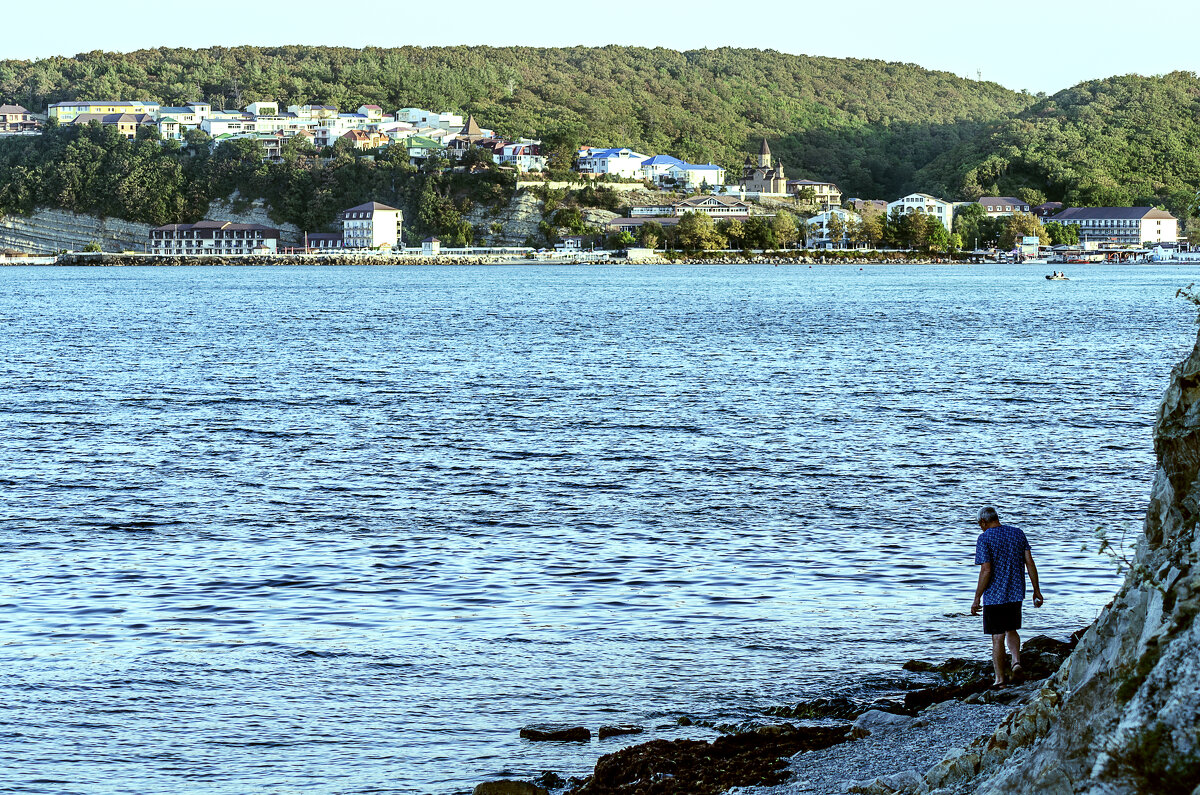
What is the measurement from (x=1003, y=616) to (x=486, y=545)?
321 inches

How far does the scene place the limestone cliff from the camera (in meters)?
4.95

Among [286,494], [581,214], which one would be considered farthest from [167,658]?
[581,214]

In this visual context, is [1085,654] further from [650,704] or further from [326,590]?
[326,590]

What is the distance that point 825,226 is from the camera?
189625 mm

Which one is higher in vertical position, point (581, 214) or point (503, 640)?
point (581, 214)

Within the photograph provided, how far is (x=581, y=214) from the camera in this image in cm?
18862

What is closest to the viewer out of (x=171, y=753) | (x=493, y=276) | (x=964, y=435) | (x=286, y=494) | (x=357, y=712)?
(x=171, y=753)

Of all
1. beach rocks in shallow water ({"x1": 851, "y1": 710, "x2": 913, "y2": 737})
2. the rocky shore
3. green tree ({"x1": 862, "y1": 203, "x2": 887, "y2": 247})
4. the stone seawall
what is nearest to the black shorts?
beach rocks in shallow water ({"x1": 851, "y1": 710, "x2": 913, "y2": 737})

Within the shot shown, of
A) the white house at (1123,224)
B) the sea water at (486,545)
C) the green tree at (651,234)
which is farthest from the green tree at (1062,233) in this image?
the sea water at (486,545)

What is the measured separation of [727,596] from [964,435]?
46.7 feet

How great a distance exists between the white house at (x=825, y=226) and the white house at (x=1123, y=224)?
1257 inches

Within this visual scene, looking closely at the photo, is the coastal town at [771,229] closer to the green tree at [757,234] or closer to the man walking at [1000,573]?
the green tree at [757,234]

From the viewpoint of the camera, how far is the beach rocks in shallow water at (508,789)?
8.73 metres

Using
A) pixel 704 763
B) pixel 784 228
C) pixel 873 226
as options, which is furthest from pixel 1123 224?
pixel 704 763
